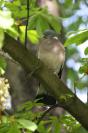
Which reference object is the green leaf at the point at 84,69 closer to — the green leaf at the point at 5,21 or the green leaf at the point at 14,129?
the green leaf at the point at 14,129

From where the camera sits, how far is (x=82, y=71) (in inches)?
90.0

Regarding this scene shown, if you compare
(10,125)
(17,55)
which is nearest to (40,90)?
(17,55)

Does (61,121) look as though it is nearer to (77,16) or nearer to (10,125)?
(10,125)

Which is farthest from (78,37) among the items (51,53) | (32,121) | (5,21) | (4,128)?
(51,53)

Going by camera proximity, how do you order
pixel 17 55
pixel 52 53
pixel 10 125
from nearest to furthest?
1. pixel 10 125
2. pixel 17 55
3. pixel 52 53

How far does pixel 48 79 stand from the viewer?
2.15m

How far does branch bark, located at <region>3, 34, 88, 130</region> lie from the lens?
2.07m

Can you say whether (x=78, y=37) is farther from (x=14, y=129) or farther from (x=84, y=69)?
(x=14, y=129)

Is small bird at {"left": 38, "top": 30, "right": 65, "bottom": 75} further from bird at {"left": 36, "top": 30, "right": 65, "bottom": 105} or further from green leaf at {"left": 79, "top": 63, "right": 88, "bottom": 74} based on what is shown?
green leaf at {"left": 79, "top": 63, "right": 88, "bottom": 74}

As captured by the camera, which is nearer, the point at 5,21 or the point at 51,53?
the point at 5,21

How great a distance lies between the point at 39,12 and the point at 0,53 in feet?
1.09

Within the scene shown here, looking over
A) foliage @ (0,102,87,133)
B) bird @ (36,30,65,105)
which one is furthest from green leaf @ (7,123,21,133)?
bird @ (36,30,65,105)

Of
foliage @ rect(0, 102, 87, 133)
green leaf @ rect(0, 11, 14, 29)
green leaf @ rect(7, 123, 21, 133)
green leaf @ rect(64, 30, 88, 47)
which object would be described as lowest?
foliage @ rect(0, 102, 87, 133)

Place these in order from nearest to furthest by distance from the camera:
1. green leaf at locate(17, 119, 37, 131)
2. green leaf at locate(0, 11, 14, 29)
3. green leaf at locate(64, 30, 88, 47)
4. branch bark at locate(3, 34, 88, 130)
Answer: green leaf at locate(0, 11, 14, 29)
green leaf at locate(17, 119, 37, 131)
green leaf at locate(64, 30, 88, 47)
branch bark at locate(3, 34, 88, 130)
